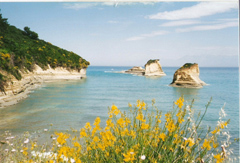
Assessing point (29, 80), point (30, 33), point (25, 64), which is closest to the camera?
point (29, 80)

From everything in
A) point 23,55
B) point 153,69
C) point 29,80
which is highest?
point 23,55

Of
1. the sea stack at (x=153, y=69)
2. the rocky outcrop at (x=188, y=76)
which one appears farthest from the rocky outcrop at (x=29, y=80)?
the sea stack at (x=153, y=69)

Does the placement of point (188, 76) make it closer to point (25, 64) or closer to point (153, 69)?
point (25, 64)

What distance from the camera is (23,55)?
15398 mm

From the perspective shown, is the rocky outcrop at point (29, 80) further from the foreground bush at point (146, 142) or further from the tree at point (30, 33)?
the foreground bush at point (146, 142)

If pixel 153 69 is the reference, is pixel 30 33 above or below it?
above

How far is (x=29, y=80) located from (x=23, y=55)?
1.89 m

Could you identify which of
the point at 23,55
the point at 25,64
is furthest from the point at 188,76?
the point at 23,55

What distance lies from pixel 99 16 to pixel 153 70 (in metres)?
44.4

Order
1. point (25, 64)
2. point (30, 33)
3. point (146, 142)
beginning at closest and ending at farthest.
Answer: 1. point (146, 142)
2. point (25, 64)
3. point (30, 33)

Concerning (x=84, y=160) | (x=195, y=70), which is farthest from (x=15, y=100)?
(x=195, y=70)

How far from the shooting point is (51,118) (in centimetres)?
791

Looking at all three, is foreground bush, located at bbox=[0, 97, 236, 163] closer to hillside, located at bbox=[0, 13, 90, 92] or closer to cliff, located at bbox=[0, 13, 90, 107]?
cliff, located at bbox=[0, 13, 90, 107]

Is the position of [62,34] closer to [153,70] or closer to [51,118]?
[51,118]
